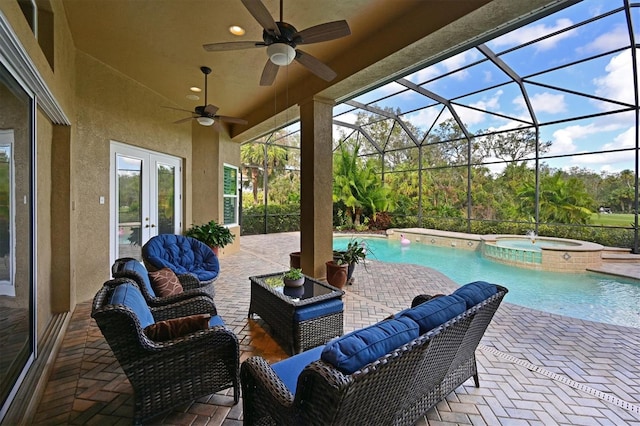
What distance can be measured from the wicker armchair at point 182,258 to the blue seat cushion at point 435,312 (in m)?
3.00

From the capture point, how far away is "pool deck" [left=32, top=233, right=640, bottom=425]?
200 centimetres

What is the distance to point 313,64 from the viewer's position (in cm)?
306

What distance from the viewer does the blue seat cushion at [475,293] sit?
5.93 ft

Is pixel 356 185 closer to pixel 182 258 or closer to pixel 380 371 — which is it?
pixel 182 258

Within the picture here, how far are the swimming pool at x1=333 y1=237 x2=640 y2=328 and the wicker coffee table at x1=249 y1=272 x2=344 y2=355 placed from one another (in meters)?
3.45

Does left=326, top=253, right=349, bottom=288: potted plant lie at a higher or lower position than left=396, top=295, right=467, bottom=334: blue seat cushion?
lower

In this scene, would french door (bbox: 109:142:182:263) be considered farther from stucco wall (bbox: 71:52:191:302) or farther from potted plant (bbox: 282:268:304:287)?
potted plant (bbox: 282:268:304:287)

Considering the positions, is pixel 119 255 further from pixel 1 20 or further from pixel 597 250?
pixel 597 250

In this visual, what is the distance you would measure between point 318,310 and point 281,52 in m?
2.50

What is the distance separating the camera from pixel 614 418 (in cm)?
201

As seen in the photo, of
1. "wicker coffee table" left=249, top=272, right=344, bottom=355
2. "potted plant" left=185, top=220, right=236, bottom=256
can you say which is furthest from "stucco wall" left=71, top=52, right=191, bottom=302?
"wicker coffee table" left=249, top=272, right=344, bottom=355

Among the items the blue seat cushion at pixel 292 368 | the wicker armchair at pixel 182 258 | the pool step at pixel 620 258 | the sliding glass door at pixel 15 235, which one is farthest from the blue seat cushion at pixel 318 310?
the pool step at pixel 620 258

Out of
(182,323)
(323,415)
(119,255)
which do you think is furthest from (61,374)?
(119,255)

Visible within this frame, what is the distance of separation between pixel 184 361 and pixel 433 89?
8.96 meters
